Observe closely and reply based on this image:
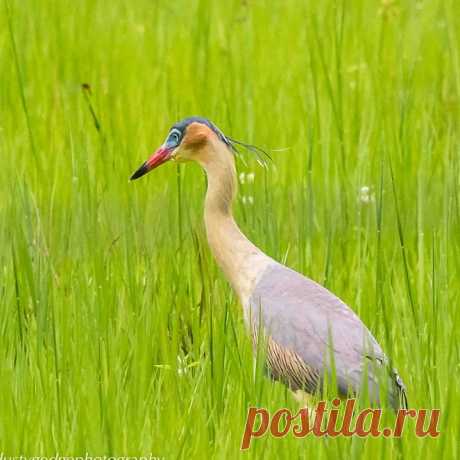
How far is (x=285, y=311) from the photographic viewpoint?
3250 millimetres

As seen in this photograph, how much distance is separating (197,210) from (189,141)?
35.1 inches

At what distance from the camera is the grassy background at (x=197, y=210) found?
2936 mm

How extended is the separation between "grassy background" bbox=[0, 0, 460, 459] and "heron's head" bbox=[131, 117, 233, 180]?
24cm

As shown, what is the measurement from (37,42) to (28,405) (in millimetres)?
2949

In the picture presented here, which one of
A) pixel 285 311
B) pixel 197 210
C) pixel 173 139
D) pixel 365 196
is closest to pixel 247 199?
pixel 197 210

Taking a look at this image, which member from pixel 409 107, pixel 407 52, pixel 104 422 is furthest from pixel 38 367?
pixel 407 52

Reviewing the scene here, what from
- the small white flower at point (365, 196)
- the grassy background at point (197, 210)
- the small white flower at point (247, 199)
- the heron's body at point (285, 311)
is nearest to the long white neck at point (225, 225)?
the heron's body at point (285, 311)

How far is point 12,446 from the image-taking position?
9.18ft

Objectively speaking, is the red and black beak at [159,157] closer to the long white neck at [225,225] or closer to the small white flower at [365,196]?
the long white neck at [225,225]

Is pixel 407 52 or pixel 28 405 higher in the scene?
pixel 407 52

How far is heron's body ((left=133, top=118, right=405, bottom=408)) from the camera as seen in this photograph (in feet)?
9.84

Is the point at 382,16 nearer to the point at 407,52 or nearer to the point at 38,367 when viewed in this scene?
the point at 407,52

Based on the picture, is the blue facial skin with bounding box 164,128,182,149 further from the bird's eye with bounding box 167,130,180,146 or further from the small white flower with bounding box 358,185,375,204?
the small white flower with bounding box 358,185,375,204

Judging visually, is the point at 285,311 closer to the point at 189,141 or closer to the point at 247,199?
the point at 189,141
